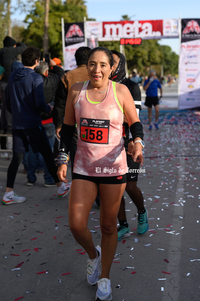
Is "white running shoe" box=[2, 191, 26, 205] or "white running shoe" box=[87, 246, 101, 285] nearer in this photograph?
"white running shoe" box=[87, 246, 101, 285]

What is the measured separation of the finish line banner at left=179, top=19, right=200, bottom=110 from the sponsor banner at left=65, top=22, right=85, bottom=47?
18.2 ft

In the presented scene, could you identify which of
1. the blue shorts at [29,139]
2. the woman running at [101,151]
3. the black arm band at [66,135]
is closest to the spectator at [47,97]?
the blue shorts at [29,139]

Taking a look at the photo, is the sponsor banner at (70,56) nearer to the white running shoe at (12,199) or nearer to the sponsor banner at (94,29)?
the sponsor banner at (94,29)

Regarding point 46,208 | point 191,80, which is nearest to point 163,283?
point 46,208

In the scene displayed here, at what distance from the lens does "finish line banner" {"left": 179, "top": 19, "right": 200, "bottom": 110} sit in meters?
18.7

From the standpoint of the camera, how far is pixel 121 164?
115 inches

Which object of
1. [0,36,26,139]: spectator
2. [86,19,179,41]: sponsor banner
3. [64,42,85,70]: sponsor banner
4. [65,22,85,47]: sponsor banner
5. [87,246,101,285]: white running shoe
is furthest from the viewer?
[64,42,85,70]: sponsor banner

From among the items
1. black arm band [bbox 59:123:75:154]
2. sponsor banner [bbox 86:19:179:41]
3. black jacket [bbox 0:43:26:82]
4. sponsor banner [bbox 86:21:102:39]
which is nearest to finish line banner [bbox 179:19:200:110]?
sponsor banner [bbox 86:19:179:41]

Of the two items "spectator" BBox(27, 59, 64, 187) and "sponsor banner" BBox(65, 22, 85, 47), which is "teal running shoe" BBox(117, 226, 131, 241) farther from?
"sponsor banner" BBox(65, 22, 85, 47)

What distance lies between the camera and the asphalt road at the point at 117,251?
123 inches

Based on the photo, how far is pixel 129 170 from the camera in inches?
158

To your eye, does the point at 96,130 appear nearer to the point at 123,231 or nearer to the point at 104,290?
the point at 104,290

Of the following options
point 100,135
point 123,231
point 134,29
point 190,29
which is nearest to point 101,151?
point 100,135

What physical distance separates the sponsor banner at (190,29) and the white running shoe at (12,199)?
15.6m
